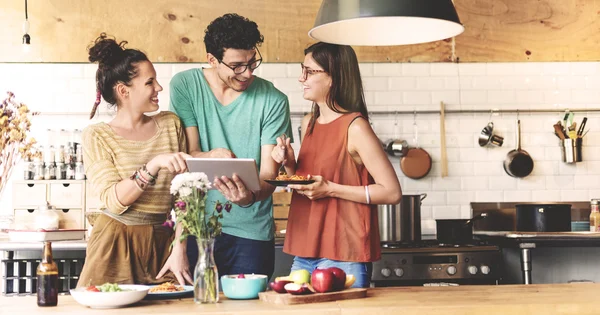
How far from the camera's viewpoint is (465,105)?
6410 mm

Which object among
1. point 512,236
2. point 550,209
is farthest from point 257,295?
point 550,209

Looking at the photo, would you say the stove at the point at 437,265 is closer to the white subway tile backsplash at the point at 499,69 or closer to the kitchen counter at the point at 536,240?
the kitchen counter at the point at 536,240

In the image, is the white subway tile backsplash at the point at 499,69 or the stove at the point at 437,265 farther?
the white subway tile backsplash at the point at 499,69

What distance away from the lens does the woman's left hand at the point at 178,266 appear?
322cm

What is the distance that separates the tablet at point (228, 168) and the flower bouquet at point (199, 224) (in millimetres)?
259

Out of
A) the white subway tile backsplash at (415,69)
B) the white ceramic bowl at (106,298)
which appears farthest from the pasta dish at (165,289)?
the white subway tile backsplash at (415,69)

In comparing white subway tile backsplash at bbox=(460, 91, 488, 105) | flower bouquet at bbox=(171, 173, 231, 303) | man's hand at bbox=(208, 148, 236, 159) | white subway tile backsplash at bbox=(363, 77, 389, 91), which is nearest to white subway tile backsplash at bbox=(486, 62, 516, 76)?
white subway tile backsplash at bbox=(460, 91, 488, 105)

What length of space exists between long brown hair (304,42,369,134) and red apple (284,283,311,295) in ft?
3.20

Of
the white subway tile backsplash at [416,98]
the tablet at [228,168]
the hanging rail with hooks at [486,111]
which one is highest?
the white subway tile backsplash at [416,98]

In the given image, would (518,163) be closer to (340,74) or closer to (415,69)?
(415,69)

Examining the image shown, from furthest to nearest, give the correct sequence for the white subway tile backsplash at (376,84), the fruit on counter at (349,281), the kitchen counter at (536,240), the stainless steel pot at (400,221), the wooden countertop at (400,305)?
the white subway tile backsplash at (376,84) < the stainless steel pot at (400,221) < the kitchen counter at (536,240) < the fruit on counter at (349,281) < the wooden countertop at (400,305)

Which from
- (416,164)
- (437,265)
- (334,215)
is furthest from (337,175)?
(416,164)

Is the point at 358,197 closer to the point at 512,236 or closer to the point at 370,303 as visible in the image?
the point at 370,303

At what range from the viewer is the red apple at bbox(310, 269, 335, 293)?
2.77 m
